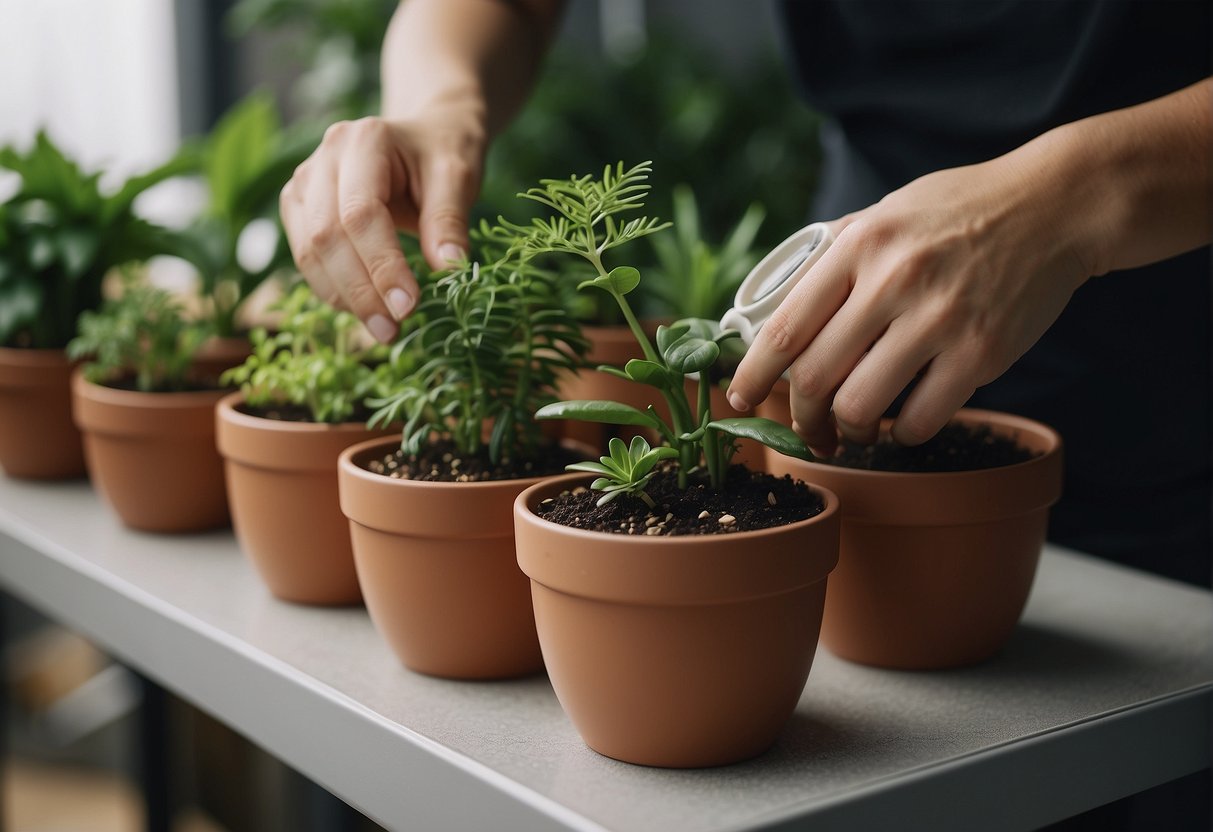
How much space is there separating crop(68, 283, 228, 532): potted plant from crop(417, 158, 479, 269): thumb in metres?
0.34

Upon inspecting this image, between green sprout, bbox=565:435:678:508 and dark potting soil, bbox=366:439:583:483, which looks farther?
dark potting soil, bbox=366:439:583:483

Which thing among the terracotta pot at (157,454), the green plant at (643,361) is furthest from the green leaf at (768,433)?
the terracotta pot at (157,454)

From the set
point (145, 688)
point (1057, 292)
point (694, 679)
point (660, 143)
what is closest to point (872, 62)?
point (1057, 292)

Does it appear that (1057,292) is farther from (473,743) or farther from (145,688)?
(145,688)

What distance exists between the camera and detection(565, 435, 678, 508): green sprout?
0.74 meters

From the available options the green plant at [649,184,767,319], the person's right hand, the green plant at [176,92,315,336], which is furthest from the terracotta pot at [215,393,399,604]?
the green plant at [176,92,315,336]

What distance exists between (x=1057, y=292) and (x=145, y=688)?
4.00 ft

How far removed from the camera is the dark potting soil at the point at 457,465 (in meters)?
0.89

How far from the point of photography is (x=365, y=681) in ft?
2.83

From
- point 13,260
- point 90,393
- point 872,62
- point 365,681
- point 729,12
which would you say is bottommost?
point 365,681

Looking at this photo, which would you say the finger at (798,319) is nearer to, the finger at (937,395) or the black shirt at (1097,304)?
the finger at (937,395)

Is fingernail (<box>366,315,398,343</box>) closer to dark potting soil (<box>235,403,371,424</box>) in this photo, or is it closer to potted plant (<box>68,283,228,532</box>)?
dark potting soil (<box>235,403,371,424</box>)

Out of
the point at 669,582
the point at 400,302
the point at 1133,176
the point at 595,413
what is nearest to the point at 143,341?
the point at 400,302

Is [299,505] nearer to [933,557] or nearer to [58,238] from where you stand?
[933,557]
